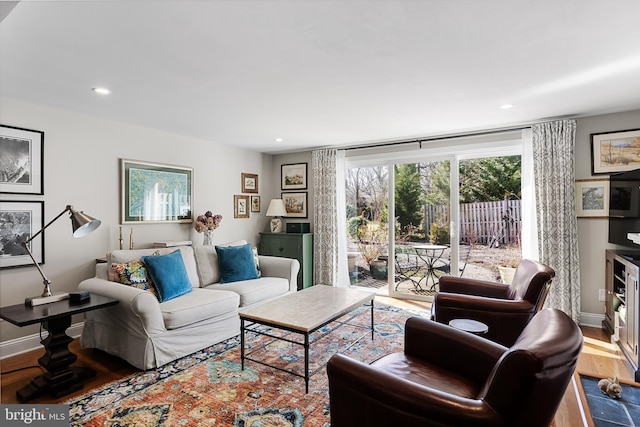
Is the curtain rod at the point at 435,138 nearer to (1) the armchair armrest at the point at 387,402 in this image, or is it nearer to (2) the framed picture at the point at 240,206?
(2) the framed picture at the point at 240,206

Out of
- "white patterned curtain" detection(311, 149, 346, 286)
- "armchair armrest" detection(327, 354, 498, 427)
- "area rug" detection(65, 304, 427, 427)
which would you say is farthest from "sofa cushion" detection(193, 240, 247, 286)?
"armchair armrest" detection(327, 354, 498, 427)

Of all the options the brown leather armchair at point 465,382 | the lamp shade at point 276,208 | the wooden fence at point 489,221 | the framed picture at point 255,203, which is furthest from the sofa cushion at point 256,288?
the wooden fence at point 489,221

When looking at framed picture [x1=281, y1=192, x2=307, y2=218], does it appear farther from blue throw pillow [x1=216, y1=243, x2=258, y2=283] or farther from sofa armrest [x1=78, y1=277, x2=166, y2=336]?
sofa armrest [x1=78, y1=277, x2=166, y2=336]

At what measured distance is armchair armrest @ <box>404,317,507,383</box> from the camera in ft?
5.42

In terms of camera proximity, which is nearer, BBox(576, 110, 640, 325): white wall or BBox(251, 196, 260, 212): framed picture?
BBox(576, 110, 640, 325): white wall

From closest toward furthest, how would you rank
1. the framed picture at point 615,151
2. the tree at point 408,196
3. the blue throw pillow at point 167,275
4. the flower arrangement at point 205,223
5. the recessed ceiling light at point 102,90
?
1. the recessed ceiling light at point 102,90
2. the blue throw pillow at point 167,275
3. the framed picture at point 615,151
4. the flower arrangement at point 205,223
5. the tree at point 408,196

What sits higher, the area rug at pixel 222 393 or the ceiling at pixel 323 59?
the ceiling at pixel 323 59

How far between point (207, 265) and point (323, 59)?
8.79 ft

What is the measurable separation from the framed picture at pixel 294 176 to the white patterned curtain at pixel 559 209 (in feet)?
10.9

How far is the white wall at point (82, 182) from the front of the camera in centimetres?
309

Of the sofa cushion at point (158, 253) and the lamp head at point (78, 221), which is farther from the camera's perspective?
the sofa cushion at point (158, 253)

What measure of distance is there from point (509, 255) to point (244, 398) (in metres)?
3.62

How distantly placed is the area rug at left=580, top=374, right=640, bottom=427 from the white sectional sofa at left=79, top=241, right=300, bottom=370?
280cm

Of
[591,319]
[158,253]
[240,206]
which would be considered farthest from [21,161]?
[591,319]
